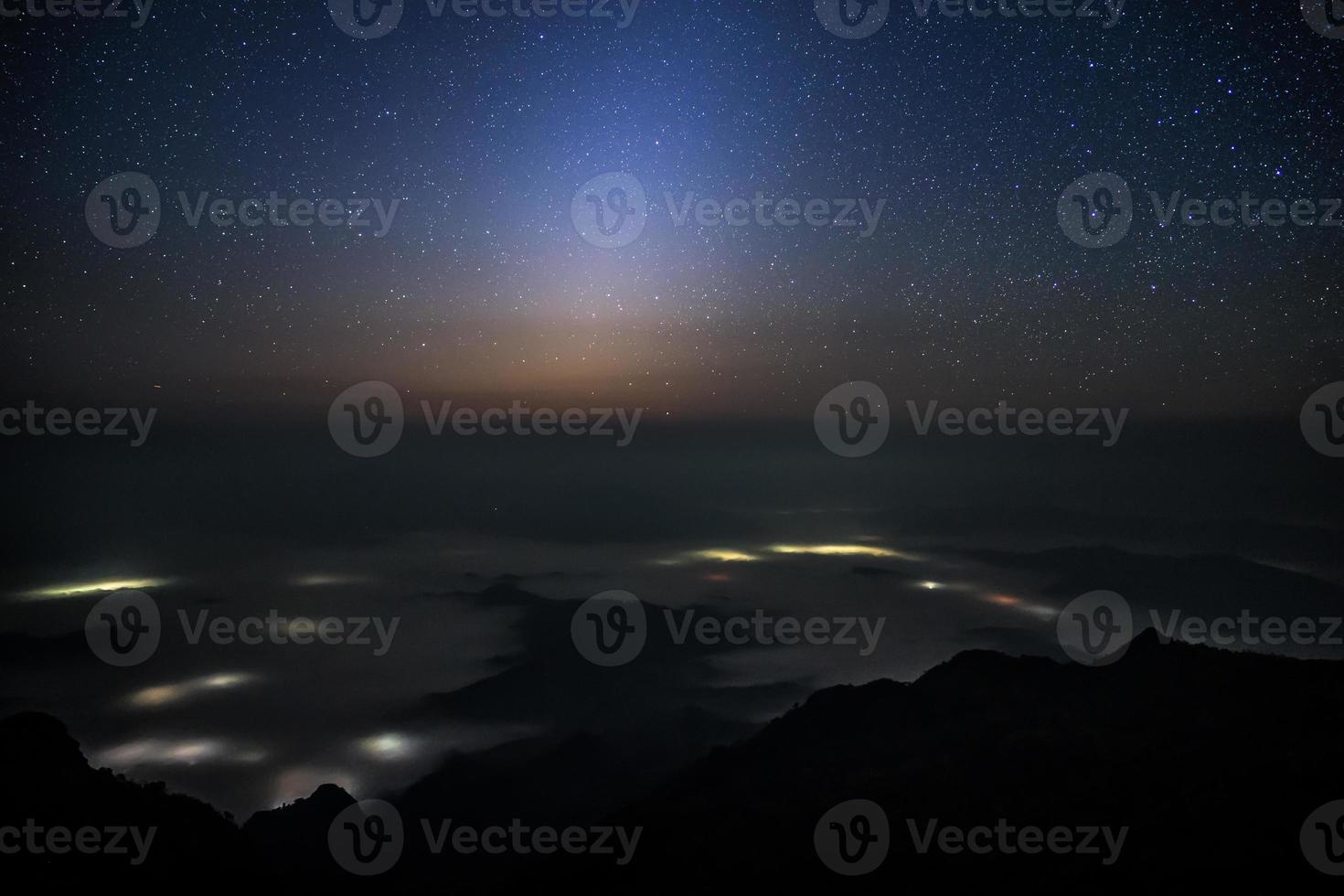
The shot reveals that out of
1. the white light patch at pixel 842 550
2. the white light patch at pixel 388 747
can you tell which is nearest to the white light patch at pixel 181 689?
the white light patch at pixel 388 747

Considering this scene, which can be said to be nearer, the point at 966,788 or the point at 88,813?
the point at 966,788

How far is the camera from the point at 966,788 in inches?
454

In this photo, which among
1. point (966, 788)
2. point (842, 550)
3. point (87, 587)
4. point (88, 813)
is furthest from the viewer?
point (842, 550)

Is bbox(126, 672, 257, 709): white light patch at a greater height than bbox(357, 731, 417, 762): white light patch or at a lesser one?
greater

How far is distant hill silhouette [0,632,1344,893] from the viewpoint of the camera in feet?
31.0

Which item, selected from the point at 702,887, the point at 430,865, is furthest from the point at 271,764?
the point at 702,887

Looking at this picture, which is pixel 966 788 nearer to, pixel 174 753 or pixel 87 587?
pixel 174 753

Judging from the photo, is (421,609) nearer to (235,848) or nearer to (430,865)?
(430,865)

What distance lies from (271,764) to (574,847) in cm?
2650

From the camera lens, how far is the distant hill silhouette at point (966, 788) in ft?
31.0

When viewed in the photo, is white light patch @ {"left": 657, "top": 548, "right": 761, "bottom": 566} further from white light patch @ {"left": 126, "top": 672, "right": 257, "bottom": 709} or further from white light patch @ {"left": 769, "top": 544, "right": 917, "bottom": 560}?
white light patch @ {"left": 126, "top": 672, "right": 257, "bottom": 709}

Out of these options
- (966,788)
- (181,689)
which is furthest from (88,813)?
(181,689)

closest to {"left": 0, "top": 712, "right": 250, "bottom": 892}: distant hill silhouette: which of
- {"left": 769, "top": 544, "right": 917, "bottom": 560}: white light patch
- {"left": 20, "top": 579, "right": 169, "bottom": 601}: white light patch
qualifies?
{"left": 20, "top": 579, "right": 169, "bottom": 601}: white light patch

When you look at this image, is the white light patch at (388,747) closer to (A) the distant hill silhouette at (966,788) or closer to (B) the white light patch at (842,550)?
(A) the distant hill silhouette at (966,788)
